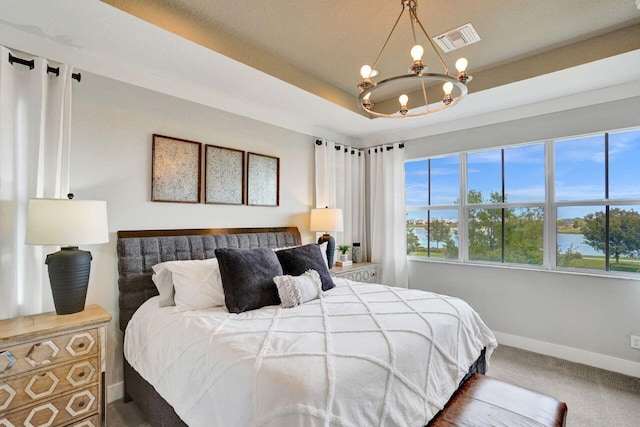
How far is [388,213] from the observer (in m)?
4.39

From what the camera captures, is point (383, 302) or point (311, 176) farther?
point (311, 176)

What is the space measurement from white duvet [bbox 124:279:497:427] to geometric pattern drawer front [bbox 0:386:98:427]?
0.96ft

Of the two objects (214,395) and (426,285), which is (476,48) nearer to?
(426,285)

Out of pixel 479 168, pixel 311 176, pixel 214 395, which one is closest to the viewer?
pixel 214 395

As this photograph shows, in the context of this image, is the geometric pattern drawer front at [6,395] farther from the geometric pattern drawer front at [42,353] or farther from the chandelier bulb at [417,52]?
the chandelier bulb at [417,52]

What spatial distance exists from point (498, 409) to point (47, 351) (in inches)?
93.6

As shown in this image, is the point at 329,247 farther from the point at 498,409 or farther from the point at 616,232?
the point at 616,232

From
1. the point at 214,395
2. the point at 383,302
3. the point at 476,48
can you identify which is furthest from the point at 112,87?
the point at 476,48

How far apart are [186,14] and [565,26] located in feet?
9.02

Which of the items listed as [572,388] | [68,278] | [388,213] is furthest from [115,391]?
[572,388]

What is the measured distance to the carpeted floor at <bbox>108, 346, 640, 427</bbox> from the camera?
2.18m

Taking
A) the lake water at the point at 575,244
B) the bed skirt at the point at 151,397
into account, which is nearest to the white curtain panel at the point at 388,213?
the lake water at the point at 575,244

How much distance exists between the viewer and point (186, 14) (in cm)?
214

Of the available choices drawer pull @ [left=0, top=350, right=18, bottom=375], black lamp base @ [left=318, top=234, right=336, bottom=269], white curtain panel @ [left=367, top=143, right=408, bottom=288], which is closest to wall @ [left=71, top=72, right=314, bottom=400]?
drawer pull @ [left=0, top=350, right=18, bottom=375]
